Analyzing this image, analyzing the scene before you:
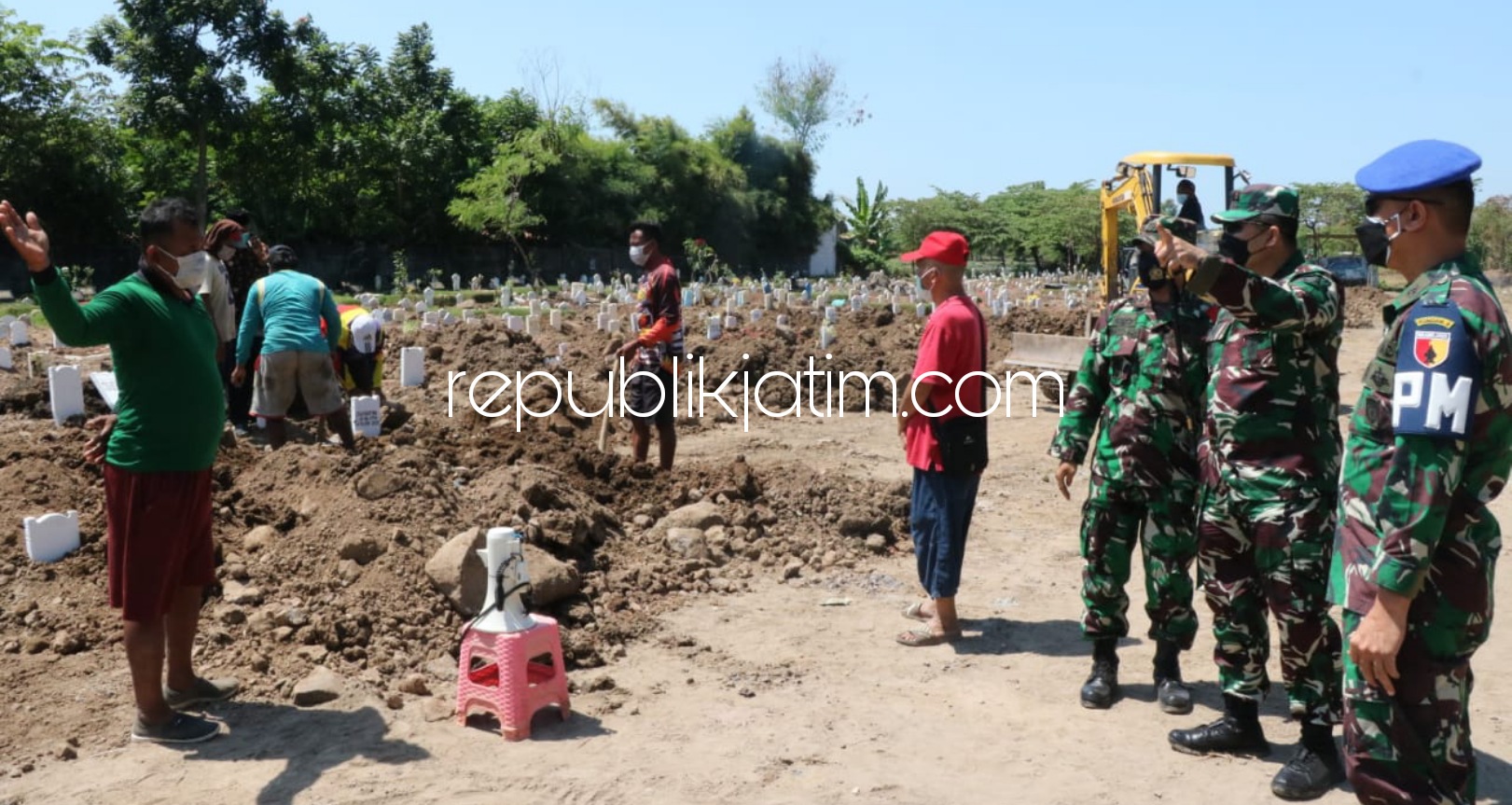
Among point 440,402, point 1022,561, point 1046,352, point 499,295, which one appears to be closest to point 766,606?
point 1022,561

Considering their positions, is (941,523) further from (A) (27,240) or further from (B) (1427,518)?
(A) (27,240)

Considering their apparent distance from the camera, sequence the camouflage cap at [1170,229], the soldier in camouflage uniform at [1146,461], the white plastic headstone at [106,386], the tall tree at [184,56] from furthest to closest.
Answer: the tall tree at [184,56] → the white plastic headstone at [106,386] → the soldier in camouflage uniform at [1146,461] → the camouflage cap at [1170,229]

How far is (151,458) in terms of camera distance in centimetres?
403

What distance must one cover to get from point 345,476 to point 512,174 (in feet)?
83.6

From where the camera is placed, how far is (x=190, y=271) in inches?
173

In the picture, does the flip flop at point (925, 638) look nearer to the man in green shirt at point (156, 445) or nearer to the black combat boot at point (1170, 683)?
the black combat boot at point (1170, 683)

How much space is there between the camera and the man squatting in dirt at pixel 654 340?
7.84 m

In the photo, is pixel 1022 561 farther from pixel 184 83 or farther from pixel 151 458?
pixel 184 83

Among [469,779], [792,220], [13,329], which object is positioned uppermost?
[792,220]

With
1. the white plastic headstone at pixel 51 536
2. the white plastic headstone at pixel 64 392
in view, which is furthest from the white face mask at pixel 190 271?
the white plastic headstone at pixel 64 392

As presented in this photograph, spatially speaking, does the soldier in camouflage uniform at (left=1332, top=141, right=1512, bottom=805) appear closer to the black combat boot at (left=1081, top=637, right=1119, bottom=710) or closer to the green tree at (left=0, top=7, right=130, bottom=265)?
the black combat boot at (left=1081, top=637, right=1119, bottom=710)

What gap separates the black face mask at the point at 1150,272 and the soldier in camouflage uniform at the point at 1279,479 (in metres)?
0.34

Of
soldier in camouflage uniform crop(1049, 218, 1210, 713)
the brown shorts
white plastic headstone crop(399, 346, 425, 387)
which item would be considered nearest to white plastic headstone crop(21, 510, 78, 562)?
the brown shorts

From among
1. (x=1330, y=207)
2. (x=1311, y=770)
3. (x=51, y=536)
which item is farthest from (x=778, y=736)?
(x=1330, y=207)
